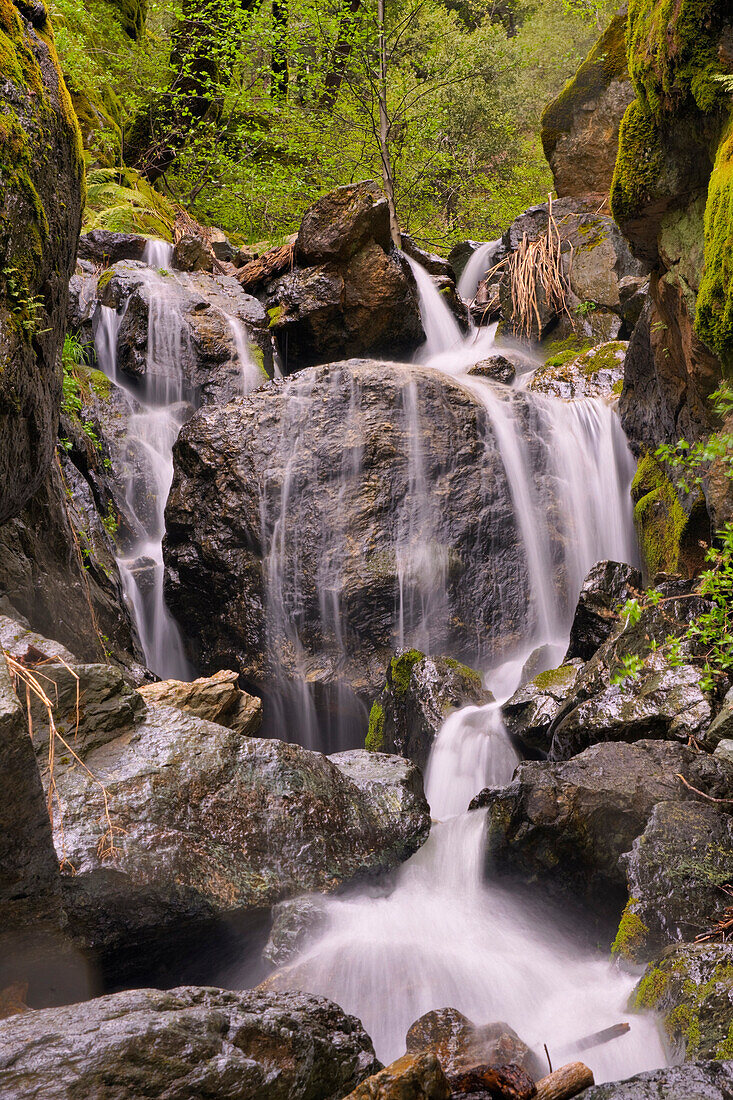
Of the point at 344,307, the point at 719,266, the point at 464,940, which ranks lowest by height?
the point at 464,940

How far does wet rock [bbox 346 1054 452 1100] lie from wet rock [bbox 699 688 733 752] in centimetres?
293

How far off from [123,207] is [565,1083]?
14.9 m

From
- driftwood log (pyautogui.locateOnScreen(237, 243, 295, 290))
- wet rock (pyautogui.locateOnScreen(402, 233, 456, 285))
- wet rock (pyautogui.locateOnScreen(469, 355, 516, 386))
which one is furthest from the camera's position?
wet rock (pyautogui.locateOnScreen(402, 233, 456, 285))

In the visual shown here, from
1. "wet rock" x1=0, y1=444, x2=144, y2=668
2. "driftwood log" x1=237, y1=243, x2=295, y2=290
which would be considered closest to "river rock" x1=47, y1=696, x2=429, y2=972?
"wet rock" x1=0, y1=444, x2=144, y2=668

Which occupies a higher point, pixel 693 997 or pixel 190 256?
pixel 190 256

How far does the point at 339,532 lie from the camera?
7.92 meters

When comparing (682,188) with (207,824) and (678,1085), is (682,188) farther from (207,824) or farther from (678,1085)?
(678,1085)

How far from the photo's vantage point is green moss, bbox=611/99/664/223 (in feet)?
17.9

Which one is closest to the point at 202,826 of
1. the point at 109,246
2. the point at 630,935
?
the point at 630,935

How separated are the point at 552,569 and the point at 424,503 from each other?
5.55 ft

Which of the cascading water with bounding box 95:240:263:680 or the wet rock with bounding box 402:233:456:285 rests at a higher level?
the wet rock with bounding box 402:233:456:285

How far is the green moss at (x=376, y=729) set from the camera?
702 centimetres

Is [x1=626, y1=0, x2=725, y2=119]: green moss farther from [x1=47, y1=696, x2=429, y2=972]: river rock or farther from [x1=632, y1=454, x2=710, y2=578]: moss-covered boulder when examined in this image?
[x1=47, y1=696, x2=429, y2=972]: river rock

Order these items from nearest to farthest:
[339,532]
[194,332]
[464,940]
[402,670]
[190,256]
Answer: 1. [464,940]
2. [402,670]
3. [339,532]
4. [194,332]
5. [190,256]
